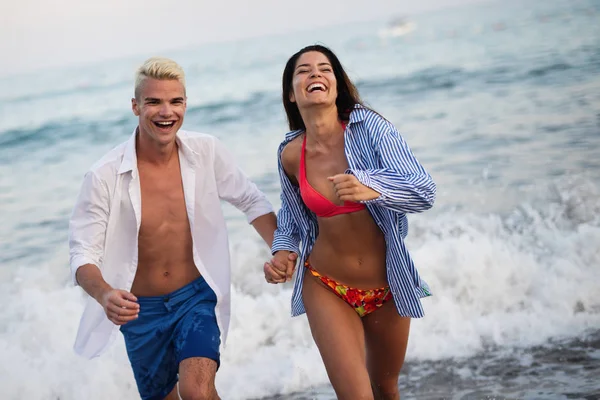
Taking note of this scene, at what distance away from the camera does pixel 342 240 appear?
148 inches

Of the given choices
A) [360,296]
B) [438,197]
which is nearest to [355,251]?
[360,296]

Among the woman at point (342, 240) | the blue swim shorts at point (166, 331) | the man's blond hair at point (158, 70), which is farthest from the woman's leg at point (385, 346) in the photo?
the man's blond hair at point (158, 70)

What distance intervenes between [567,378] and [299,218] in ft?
7.06

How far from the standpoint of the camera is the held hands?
379 cm

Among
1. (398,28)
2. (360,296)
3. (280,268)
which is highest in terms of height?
(398,28)

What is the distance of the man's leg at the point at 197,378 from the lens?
3748 millimetres

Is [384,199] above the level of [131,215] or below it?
below

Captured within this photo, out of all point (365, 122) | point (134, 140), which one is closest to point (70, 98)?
point (134, 140)

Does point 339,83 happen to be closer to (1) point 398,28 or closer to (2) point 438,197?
(2) point 438,197

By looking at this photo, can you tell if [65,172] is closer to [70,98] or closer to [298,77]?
[70,98]

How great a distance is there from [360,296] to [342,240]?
26cm

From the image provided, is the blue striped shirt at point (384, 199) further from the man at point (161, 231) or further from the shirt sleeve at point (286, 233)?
the man at point (161, 231)

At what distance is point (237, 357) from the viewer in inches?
261

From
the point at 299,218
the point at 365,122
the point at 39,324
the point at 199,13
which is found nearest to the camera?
the point at 365,122
